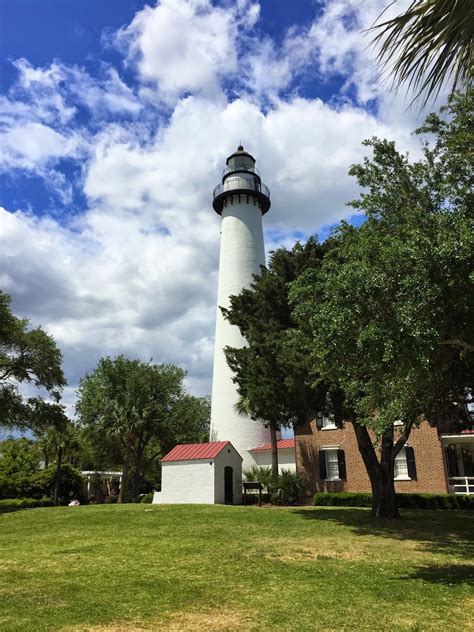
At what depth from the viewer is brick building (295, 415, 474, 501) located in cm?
2694

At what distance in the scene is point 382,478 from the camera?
18922 mm

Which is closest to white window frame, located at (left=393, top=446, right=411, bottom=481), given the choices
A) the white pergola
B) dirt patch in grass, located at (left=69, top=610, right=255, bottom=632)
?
the white pergola

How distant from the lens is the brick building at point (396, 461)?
26938 mm

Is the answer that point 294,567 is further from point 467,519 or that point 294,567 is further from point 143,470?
point 143,470

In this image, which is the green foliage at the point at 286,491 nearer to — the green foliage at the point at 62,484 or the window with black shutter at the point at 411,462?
the window with black shutter at the point at 411,462

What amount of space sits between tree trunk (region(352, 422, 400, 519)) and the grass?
1070mm

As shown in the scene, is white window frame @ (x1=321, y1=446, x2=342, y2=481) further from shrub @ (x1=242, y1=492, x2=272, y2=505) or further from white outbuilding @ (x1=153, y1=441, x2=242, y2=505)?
white outbuilding @ (x1=153, y1=441, x2=242, y2=505)

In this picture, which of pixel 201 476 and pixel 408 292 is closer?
pixel 408 292

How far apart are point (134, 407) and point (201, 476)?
9.77 metres

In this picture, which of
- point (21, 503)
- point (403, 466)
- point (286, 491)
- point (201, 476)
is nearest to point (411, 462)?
point (403, 466)

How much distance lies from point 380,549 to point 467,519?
827 centimetres

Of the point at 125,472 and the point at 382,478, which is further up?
the point at 125,472

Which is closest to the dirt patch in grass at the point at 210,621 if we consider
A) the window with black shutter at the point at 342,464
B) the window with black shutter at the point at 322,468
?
the window with black shutter at the point at 342,464

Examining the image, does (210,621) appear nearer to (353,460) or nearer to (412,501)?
(412,501)
